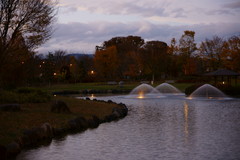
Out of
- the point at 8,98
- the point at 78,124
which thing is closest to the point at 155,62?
the point at 8,98

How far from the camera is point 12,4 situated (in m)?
18.0

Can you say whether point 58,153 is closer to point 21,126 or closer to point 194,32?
point 21,126

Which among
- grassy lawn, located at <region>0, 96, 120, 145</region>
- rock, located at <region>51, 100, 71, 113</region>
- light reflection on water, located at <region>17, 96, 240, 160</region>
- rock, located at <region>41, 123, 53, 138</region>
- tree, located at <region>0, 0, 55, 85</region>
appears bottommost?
light reflection on water, located at <region>17, 96, 240, 160</region>

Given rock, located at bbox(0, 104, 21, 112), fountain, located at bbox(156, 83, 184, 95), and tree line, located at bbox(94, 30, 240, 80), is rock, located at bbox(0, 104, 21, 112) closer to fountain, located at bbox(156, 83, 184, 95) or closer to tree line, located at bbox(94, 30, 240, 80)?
fountain, located at bbox(156, 83, 184, 95)

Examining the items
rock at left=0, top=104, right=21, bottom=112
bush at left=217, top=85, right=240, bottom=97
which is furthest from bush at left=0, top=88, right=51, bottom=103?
bush at left=217, top=85, right=240, bottom=97

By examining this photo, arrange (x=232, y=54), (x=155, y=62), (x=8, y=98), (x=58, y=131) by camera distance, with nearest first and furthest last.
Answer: (x=58, y=131), (x=8, y=98), (x=232, y=54), (x=155, y=62)

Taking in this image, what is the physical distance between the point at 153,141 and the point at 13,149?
550 cm

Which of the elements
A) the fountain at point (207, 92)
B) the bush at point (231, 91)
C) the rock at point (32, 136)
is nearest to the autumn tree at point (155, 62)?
the fountain at point (207, 92)

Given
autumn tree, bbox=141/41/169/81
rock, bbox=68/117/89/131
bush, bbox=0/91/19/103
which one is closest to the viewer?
rock, bbox=68/117/89/131

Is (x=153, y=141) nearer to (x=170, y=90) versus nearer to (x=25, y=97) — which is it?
(x=25, y=97)

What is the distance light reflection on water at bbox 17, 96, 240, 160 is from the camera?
11.9m

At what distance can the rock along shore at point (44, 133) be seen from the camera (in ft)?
39.4

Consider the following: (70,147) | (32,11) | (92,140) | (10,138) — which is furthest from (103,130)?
(32,11)

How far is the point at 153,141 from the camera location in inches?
Answer: 556
